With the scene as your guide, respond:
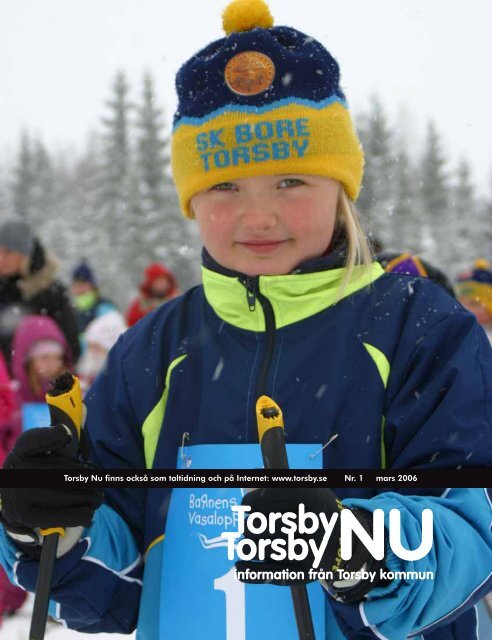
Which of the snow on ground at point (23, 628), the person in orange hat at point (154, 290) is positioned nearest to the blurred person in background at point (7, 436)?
the snow on ground at point (23, 628)

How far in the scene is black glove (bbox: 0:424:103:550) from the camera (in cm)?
92

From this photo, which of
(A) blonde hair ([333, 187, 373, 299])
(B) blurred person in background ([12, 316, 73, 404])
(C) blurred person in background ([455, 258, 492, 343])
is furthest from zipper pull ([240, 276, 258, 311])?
(C) blurred person in background ([455, 258, 492, 343])

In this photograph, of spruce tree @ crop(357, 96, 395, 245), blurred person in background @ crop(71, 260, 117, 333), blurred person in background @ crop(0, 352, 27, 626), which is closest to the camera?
spruce tree @ crop(357, 96, 395, 245)

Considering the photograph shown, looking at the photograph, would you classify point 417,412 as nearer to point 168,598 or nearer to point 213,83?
point 168,598

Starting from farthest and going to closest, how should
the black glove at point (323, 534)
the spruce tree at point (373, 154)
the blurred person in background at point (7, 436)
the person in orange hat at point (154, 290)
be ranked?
the person in orange hat at point (154, 290) → the blurred person in background at point (7, 436) → the spruce tree at point (373, 154) → the black glove at point (323, 534)

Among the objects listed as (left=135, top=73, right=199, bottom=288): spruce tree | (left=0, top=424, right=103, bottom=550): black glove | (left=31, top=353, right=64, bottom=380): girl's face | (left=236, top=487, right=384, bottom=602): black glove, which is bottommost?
(left=236, top=487, right=384, bottom=602): black glove

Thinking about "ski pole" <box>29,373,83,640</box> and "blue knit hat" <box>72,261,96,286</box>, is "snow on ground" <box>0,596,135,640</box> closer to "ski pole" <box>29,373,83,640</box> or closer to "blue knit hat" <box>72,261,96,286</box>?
"ski pole" <box>29,373,83,640</box>

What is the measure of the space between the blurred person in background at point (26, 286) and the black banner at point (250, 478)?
2.17 meters

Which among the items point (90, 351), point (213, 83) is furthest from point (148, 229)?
point (213, 83)

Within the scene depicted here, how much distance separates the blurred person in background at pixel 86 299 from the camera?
205 inches

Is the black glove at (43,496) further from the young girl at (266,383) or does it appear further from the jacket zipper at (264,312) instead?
the jacket zipper at (264,312)

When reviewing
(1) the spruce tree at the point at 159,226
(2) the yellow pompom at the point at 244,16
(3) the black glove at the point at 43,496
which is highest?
(1) the spruce tree at the point at 159,226

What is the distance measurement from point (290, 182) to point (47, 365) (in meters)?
1.82

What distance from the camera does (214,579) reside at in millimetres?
1006
